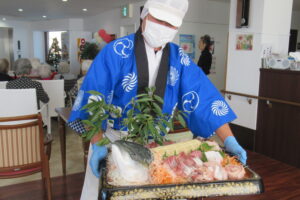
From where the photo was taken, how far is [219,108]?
1.34 meters

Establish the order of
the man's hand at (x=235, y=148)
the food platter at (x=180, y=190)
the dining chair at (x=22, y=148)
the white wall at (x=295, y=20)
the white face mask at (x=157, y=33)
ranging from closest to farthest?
the food platter at (x=180, y=190) → the man's hand at (x=235, y=148) → the white face mask at (x=157, y=33) → the dining chair at (x=22, y=148) → the white wall at (x=295, y=20)

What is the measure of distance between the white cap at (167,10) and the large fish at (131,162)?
21.9 inches

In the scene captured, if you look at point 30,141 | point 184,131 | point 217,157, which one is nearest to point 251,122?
point 184,131

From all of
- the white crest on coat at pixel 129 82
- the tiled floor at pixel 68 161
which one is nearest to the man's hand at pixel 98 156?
the white crest on coat at pixel 129 82

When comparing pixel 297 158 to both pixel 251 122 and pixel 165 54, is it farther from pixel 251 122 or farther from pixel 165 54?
pixel 165 54

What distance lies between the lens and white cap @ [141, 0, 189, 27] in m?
1.14

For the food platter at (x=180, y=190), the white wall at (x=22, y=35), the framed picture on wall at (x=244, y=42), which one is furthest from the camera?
the white wall at (x=22, y=35)

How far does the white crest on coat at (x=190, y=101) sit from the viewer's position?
1352 mm

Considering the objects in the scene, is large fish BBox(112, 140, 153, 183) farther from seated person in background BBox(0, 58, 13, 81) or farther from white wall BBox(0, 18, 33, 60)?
white wall BBox(0, 18, 33, 60)

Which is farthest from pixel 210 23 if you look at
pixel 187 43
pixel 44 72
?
pixel 44 72

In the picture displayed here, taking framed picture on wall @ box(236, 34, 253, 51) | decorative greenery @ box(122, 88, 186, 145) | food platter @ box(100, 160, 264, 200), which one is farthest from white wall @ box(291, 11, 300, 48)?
food platter @ box(100, 160, 264, 200)

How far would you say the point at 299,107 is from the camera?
3.11 m

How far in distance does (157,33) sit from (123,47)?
0.50 feet

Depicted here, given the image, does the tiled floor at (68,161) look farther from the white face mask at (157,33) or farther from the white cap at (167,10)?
the white cap at (167,10)
